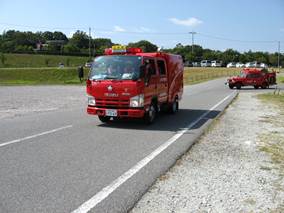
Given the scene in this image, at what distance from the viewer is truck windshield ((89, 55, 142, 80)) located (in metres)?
12.0

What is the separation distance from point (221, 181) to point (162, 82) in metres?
8.09

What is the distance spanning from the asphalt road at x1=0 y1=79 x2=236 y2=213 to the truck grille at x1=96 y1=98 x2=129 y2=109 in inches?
23.7

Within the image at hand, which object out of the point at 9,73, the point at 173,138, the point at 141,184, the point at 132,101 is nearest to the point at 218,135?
the point at 173,138

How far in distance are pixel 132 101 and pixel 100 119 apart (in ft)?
5.38

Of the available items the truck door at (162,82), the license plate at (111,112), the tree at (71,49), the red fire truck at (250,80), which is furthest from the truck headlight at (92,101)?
the tree at (71,49)

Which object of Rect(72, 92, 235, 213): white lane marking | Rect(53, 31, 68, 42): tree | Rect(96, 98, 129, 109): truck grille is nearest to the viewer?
Rect(72, 92, 235, 213): white lane marking

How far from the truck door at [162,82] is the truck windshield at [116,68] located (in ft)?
5.51

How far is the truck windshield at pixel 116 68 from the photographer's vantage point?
39.3 ft

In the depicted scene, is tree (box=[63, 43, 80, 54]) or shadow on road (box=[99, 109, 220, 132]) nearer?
shadow on road (box=[99, 109, 220, 132])

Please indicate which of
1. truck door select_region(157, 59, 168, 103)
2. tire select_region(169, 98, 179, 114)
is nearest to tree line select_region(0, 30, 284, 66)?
tire select_region(169, 98, 179, 114)

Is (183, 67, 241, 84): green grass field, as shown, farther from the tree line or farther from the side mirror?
the tree line

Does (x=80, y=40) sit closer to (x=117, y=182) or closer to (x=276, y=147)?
(x=276, y=147)

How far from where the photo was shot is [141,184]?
6070mm

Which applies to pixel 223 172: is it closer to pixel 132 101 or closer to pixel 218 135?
pixel 218 135
